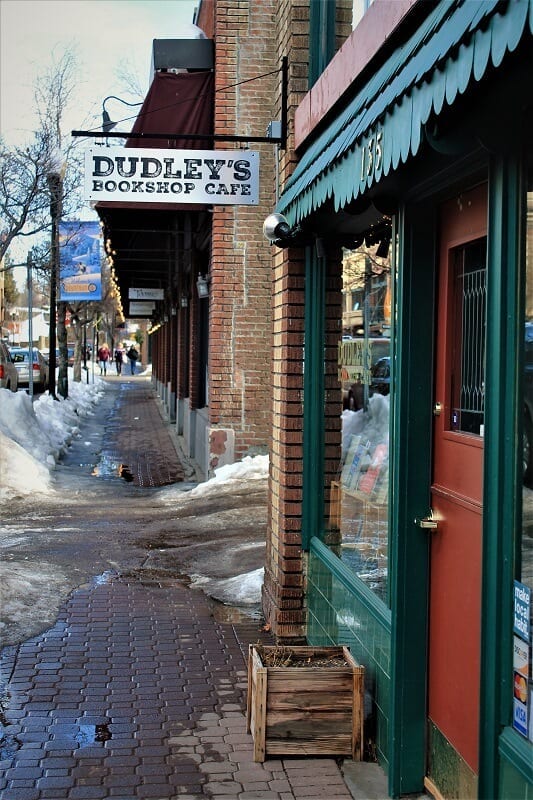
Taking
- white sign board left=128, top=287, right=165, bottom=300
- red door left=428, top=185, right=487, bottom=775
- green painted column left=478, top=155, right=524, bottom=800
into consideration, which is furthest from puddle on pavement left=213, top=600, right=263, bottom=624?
white sign board left=128, top=287, right=165, bottom=300

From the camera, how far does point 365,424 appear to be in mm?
5730

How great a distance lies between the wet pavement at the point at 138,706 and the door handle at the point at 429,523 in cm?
125

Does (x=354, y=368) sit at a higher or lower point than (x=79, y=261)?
lower

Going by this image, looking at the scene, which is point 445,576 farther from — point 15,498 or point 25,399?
point 25,399

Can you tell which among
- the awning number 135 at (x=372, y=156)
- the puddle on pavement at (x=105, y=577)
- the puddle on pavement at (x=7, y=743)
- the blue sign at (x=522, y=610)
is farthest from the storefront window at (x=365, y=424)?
the puddle on pavement at (x=105, y=577)

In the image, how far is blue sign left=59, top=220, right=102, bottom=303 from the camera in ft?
78.5

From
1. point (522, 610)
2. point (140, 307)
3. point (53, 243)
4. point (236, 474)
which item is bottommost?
point (236, 474)

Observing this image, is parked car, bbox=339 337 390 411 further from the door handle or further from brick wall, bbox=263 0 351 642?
the door handle

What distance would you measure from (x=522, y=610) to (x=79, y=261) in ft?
74.6

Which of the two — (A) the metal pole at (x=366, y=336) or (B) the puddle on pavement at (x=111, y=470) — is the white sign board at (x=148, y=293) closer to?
(B) the puddle on pavement at (x=111, y=470)

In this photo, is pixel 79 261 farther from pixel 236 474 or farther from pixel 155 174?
pixel 155 174

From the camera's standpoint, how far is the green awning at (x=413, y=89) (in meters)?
2.37

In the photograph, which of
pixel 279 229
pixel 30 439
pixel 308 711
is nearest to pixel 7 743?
pixel 308 711

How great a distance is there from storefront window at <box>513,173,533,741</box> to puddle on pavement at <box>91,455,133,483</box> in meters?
12.5
